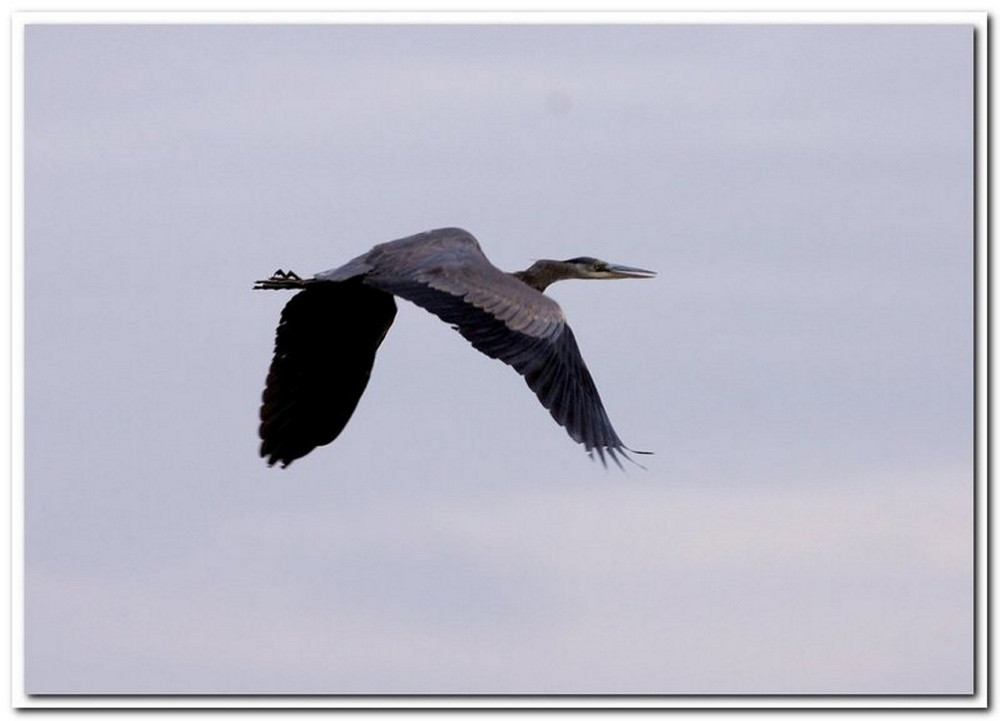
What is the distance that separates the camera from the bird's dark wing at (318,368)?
17.9 m

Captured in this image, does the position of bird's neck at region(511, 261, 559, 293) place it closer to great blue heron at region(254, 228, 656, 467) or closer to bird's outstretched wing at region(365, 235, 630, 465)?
great blue heron at region(254, 228, 656, 467)

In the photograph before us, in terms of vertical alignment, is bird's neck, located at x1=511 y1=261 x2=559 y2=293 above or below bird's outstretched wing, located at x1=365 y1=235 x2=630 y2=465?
above

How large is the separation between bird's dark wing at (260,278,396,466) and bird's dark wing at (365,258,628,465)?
69 centimetres

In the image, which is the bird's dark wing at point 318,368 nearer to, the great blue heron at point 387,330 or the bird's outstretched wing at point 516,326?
the great blue heron at point 387,330

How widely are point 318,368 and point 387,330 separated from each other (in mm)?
567

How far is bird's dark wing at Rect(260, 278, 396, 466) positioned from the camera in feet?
58.9

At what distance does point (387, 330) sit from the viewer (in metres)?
18.2

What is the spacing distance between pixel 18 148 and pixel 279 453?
8.60ft

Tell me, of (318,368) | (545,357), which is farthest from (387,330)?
(545,357)

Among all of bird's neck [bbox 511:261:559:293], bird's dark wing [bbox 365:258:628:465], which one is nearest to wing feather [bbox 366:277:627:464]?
bird's dark wing [bbox 365:258:628:465]

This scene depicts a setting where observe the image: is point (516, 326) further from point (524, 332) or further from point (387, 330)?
point (387, 330)

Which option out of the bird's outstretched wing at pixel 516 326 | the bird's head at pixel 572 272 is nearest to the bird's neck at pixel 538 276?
the bird's head at pixel 572 272
